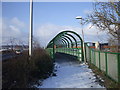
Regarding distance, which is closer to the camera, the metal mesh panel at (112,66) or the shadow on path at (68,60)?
the metal mesh panel at (112,66)

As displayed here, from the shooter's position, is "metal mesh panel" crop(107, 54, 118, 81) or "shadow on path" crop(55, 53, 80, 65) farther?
"shadow on path" crop(55, 53, 80, 65)

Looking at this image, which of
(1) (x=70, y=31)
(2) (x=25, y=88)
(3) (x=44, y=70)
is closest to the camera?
(2) (x=25, y=88)

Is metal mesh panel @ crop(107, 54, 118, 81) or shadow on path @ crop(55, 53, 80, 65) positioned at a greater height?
metal mesh panel @ crop(107, 54, 118, 81)

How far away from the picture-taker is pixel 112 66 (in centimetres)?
673

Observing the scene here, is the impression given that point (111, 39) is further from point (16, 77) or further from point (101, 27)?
point (16, 77)

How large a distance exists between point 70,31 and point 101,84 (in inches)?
402

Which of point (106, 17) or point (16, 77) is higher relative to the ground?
point (106, 17)

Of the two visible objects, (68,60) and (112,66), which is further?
(68,60)

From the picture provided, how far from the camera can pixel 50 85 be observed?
662 cm

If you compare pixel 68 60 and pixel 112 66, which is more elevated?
pixel 112 66

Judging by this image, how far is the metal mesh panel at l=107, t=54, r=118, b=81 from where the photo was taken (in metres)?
6.29

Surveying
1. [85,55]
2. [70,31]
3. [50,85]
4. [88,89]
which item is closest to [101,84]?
[88,89]

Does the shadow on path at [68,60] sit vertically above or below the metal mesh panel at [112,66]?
below

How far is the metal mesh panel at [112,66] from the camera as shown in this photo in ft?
20.6
